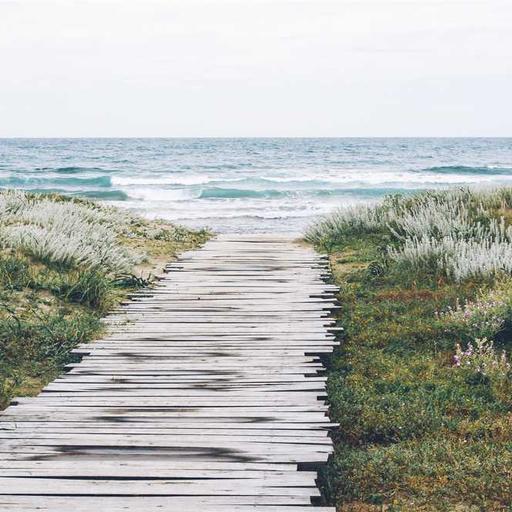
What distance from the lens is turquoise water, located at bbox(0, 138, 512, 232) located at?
118 ft

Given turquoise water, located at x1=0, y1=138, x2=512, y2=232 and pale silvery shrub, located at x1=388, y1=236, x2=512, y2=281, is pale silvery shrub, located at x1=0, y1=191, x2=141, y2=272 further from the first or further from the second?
turquoise water, located at x1=0, y1=138, x2=512, y2=232

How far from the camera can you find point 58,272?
1091 cm

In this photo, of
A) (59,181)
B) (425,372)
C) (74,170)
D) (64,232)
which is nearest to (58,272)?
(64,232)

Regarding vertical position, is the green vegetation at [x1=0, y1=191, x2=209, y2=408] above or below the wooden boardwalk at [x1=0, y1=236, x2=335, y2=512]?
above

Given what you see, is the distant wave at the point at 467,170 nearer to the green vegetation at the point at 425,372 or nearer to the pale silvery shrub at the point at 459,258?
the green vegetation at the point at 425,372

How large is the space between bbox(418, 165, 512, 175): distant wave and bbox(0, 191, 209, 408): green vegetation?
1807 inches

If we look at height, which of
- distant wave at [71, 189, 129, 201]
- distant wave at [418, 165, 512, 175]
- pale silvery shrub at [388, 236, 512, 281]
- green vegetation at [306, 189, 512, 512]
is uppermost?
distant wave at [418, 165, 512, 175]

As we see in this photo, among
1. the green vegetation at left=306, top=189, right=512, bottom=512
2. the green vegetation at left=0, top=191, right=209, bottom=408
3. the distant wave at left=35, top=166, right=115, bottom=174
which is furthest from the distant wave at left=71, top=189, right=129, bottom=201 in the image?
the green vegetation at left=306, top=189, right=512, bottom=512

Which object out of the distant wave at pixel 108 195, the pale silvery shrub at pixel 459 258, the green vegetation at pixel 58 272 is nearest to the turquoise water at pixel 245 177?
the distant wave at pixel 108 195

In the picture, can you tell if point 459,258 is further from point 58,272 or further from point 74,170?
point 74,170

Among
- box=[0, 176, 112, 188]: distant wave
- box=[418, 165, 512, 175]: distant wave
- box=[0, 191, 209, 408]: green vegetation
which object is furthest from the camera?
box=[418, 165, 512, 175]: distant wave

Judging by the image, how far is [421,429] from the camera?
20.5 feet

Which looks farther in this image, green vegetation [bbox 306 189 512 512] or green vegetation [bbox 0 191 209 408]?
green vegetation [bbox 0 191 209 408]

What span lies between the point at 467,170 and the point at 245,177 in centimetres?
1818
